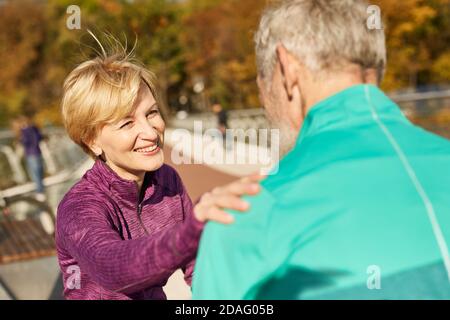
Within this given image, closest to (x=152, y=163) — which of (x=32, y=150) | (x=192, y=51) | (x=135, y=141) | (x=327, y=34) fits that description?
(x=135, y=141)

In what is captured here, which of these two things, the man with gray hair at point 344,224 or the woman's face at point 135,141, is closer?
the man with gray hair at point 344,224

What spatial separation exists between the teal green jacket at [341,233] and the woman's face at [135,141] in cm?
91

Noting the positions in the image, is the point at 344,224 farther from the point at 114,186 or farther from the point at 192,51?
the point at 192,51

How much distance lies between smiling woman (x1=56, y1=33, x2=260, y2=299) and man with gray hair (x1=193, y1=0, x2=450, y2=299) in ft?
1.34

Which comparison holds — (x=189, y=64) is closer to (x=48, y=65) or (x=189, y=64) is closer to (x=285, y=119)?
(x=48, y=65)

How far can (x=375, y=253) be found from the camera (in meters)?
1.10

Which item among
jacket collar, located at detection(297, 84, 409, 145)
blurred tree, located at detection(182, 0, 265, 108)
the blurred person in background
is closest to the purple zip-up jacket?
jacket collar, located at detection(297, 84, 409, 145)

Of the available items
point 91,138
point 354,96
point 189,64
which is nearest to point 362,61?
point 354,96

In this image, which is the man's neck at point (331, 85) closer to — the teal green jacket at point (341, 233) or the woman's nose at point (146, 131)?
the teal green jacket at point (341, 233)

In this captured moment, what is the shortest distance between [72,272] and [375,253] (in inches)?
47.3

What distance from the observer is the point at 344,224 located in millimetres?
1094

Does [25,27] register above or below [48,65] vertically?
above

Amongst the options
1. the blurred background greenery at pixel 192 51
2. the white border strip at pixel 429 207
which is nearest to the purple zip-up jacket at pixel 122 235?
the white border strip at pixel 429 207

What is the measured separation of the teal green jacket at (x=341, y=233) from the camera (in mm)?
1096
